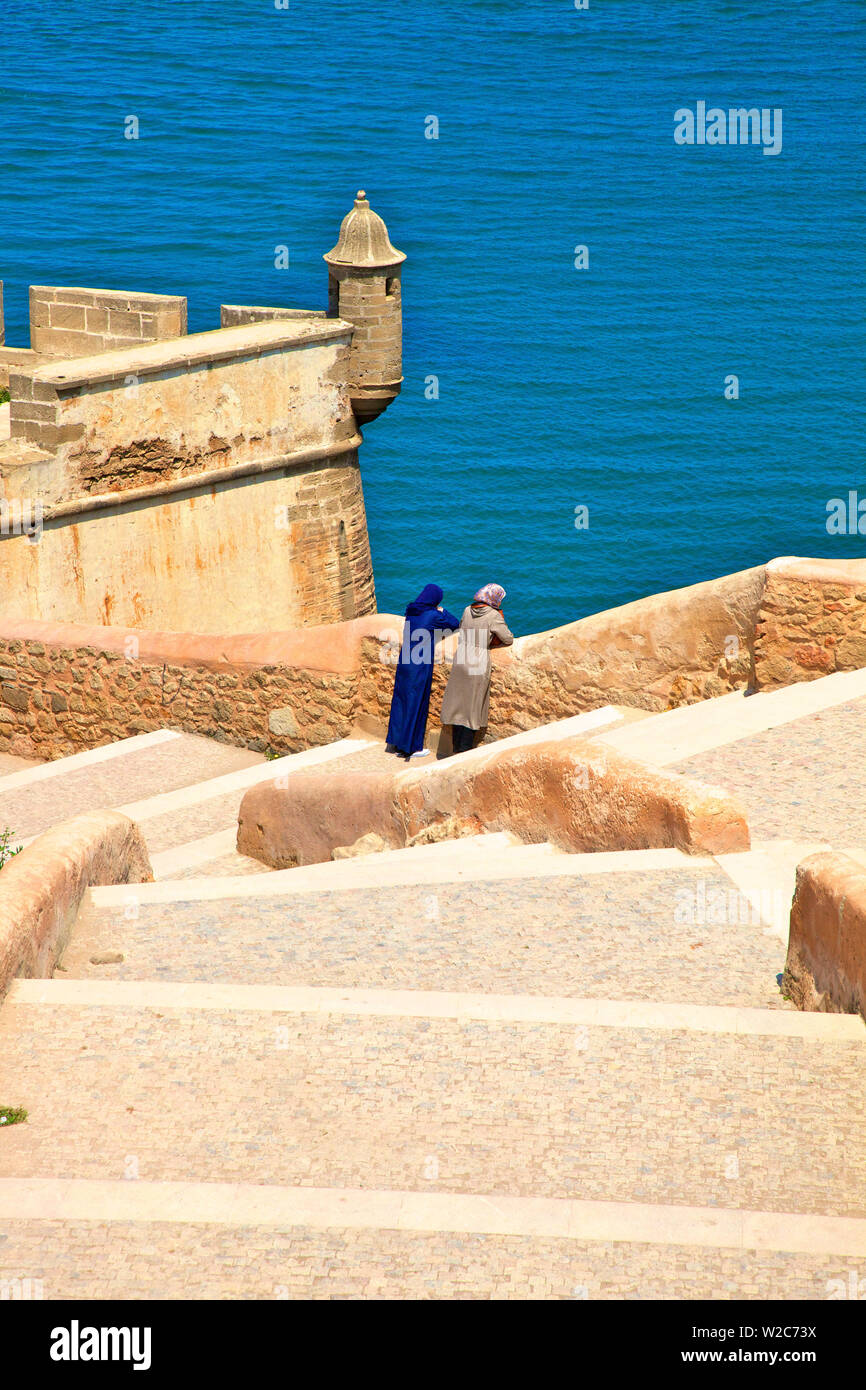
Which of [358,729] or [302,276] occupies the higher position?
[302,276]

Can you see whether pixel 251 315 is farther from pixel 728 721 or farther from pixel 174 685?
pixel 728 721

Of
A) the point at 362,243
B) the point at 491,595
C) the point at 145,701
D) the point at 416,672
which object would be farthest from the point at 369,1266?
the point at 362,243

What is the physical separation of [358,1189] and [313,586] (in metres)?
16.9

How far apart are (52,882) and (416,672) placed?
6150 millimetres

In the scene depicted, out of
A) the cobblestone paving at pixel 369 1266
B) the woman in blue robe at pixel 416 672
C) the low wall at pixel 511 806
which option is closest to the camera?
the cobblestone paving at pixel 369 1266

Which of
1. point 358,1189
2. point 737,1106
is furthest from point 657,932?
point 358,1189

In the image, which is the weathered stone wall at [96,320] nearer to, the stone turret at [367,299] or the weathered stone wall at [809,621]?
the stone turret at [367,299]

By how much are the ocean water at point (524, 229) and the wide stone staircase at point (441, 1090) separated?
87.0 ft

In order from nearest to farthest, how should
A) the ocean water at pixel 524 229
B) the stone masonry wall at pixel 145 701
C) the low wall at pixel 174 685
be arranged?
1. the low wall at pixel 174 685
2. the stone masonry wall at pixel 145 701
3. the ocean water at pixel 524 229

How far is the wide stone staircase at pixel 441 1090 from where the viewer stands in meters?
3.84

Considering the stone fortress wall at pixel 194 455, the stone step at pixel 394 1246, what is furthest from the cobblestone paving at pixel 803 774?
the stone fortress wall at pixel 194 455

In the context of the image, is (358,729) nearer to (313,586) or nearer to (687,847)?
(687,847)

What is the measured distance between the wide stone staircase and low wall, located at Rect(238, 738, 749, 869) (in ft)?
0.85
